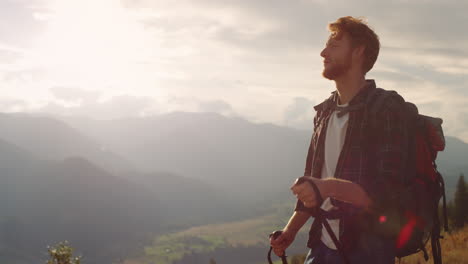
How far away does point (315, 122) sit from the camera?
14.6ft

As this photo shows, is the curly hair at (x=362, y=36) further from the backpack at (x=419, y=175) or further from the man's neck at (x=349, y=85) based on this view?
the backpack at (x=419, y=175)

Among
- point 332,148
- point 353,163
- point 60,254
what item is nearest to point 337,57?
point 332,148

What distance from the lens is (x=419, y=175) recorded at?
3203mm

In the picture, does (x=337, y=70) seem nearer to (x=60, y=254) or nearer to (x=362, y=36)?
(x=362, y=36)

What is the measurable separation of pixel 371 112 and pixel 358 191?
0.68 meters

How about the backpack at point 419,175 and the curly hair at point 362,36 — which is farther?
the curly hair at point 362,36

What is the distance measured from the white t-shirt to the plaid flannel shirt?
134mm

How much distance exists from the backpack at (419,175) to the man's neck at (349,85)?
42 cm

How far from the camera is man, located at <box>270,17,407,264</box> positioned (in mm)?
3025

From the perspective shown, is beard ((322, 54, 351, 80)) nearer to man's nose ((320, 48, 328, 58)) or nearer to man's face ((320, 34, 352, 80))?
man's face ((320, 34, 352, 80))

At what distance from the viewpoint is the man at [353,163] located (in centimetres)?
303

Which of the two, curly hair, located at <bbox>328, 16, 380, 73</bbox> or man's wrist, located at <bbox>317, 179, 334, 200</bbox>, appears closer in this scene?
man's wrist, located at <bbox>317, 179, 334, 200</bbox>

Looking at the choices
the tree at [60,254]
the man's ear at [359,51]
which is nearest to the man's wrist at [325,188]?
the man's ear at [359,51]

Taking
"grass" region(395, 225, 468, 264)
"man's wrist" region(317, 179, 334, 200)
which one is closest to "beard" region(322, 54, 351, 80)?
"man's wrist" region(317, 179, 334, 200)
